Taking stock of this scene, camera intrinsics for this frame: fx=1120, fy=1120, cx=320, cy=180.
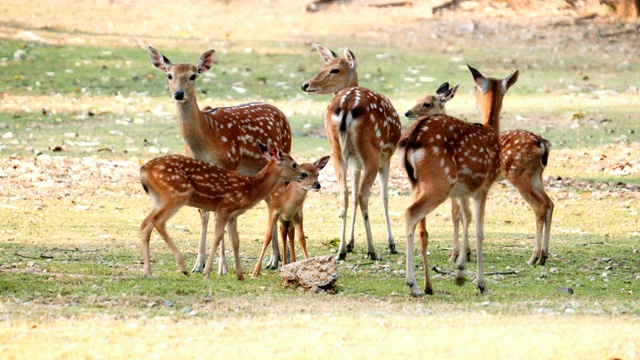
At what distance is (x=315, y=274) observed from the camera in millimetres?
9555

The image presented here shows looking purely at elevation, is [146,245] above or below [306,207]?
above

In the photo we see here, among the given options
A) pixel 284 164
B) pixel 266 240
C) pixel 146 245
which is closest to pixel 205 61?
pixel 284 164

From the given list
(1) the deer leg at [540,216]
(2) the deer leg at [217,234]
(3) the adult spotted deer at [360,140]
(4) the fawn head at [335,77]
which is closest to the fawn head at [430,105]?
(3) the adult spotted deer at [360,140]

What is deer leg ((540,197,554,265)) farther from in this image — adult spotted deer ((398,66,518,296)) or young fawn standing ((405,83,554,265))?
adult spotted deer ((398,66,518,296))

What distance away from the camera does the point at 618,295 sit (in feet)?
31.8

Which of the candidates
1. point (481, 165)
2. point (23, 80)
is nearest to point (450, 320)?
point (481, 165)

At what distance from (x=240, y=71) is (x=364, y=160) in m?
12.4

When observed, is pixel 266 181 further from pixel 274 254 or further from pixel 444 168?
pixel 444 168

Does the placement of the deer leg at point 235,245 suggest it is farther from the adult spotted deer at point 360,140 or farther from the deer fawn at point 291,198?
the adult spotted deer at point 360,140

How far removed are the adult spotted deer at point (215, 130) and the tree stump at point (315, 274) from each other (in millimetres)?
1232

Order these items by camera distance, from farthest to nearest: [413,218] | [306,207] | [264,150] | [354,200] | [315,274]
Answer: [306,207], [354,200], [264,150], [315,274], [413,218]

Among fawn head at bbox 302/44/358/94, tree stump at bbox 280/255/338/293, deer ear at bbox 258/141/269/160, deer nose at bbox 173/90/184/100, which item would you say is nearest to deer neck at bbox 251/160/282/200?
deer ear at bbox 258/141/269/160

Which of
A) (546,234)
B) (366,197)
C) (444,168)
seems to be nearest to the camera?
(444,168)

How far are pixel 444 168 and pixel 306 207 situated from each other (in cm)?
576
